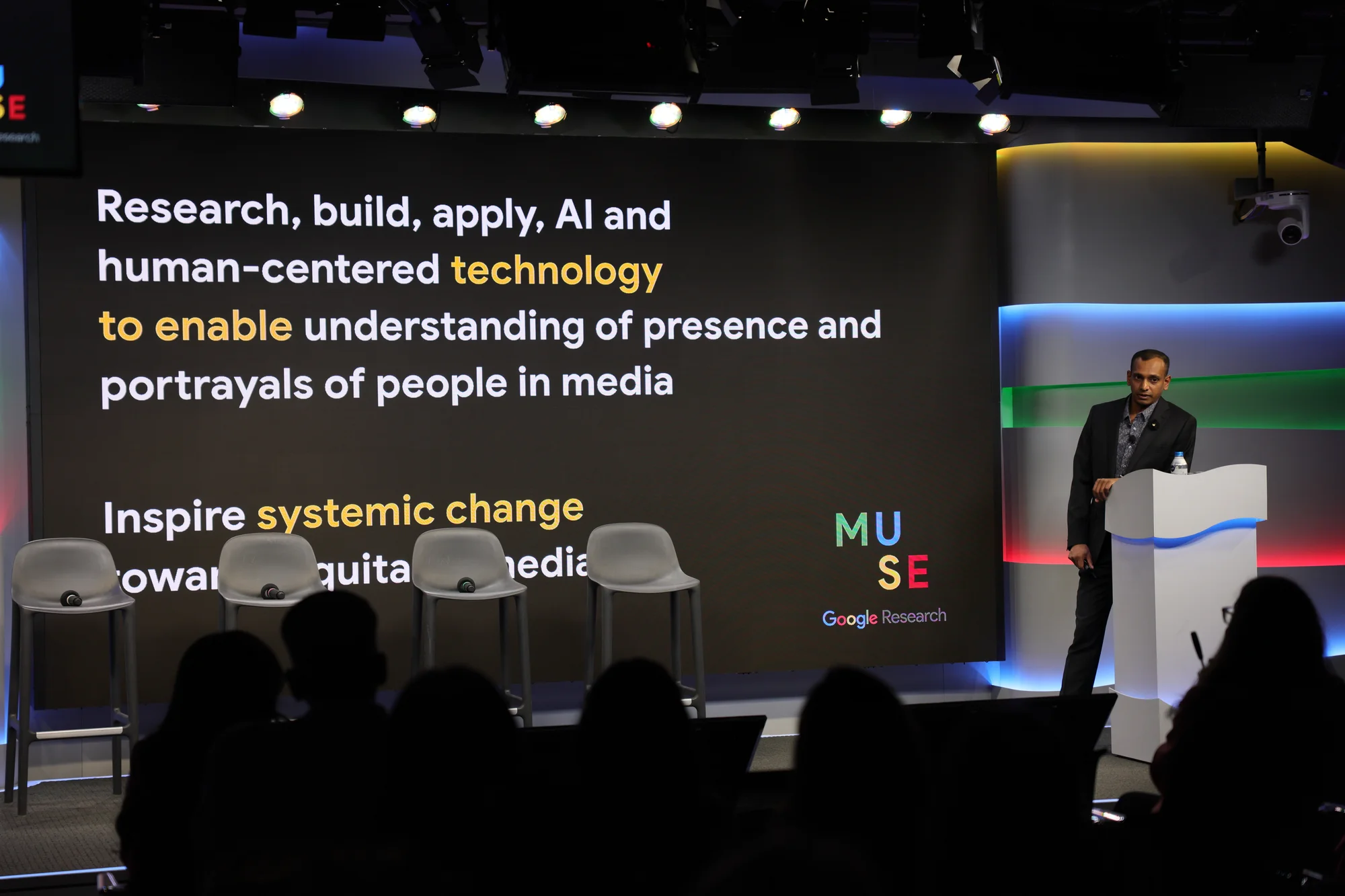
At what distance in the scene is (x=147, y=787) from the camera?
2.27m

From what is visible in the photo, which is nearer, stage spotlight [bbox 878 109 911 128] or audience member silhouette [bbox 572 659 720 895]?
audience member silhouette [bbox 572 659 720 895]

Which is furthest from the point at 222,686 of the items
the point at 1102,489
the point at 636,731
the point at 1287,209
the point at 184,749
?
the point at 1287,209

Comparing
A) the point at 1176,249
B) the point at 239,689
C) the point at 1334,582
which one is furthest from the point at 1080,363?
the point at 239,689

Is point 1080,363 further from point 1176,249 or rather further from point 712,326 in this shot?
point 712,326

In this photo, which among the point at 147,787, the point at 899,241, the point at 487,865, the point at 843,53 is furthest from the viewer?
the point at 899,241

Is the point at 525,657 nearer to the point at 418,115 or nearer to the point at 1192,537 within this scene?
the point at 418,115

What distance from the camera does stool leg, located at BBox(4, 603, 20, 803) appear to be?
16.0ft

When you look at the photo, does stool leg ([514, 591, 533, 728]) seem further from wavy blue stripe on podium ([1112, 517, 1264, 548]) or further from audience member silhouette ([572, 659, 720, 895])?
audience member silhouette ([572, 659, 720, 895])

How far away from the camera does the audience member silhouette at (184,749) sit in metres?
2.24

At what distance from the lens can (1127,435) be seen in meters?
5.37

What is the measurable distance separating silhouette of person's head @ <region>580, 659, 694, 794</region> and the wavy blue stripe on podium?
11.5ft

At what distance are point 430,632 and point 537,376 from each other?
1.38 meters

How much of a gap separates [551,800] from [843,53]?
159 inches

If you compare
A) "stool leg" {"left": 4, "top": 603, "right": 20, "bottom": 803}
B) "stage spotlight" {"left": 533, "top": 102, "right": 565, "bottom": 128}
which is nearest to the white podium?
"stage spotlight" {"left": 533, "top": 102, "right": 565, "bottom": 128}
